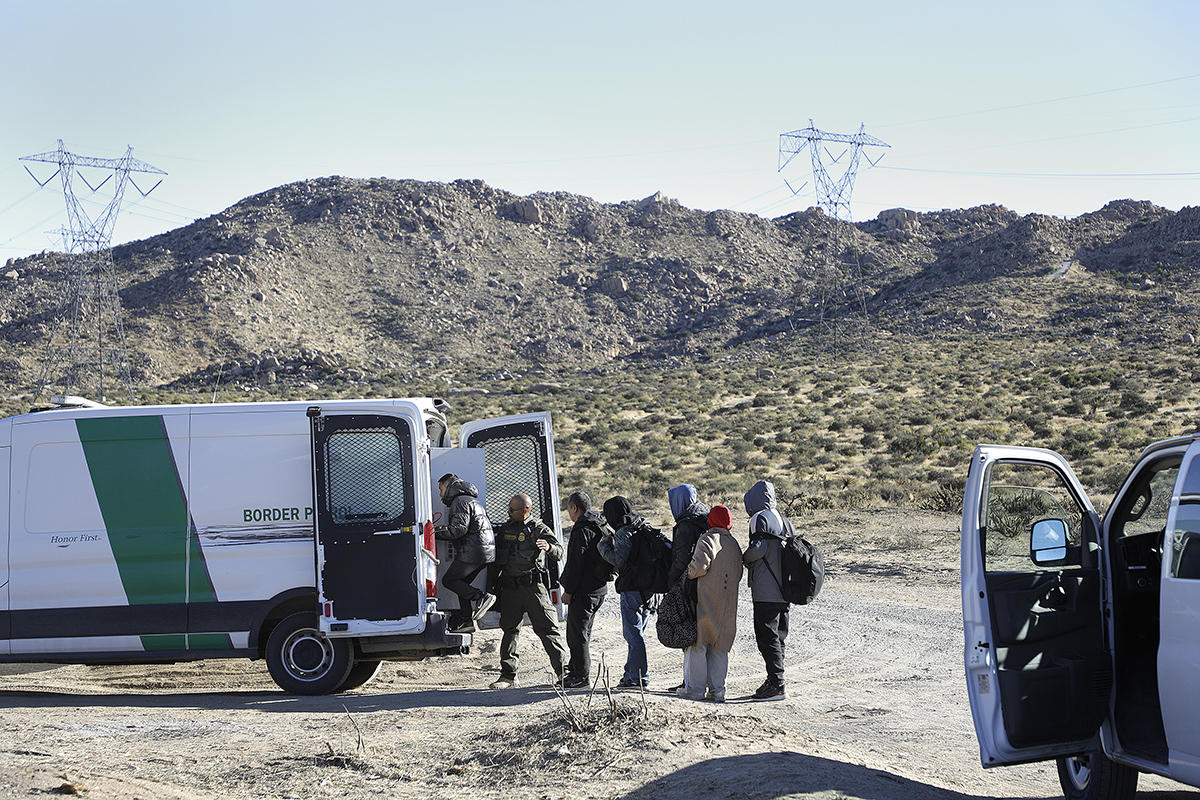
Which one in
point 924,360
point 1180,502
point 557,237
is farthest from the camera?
point 557,237

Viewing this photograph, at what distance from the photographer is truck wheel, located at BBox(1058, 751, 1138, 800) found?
18.6ft

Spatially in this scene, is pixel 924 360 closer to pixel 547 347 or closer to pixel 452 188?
pixel 547 347

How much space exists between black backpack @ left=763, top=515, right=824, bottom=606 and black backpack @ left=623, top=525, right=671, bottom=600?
856 mm

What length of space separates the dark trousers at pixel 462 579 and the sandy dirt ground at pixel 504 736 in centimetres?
86

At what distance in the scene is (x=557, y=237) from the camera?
309ft

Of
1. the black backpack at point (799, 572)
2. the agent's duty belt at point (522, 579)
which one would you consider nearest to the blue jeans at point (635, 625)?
the agent's duty belt at point (522, 579)

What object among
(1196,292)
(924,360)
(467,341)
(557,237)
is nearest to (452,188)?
(557,237)

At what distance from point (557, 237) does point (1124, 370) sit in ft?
192

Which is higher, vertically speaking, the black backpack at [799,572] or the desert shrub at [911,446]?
the desert shrub at [911,446]

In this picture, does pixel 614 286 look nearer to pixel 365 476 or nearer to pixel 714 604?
pixel 365 476


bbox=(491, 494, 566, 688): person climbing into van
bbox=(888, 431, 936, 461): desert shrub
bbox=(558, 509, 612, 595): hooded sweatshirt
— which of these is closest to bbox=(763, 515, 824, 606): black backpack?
bbox=(558, 509, 612, 595): hooded sweatshirt

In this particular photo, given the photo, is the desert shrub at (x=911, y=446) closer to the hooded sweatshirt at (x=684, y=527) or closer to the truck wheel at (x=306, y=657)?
the hooded sweatshirt at (x=684, y=527)

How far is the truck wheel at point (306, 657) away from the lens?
30.0 ft

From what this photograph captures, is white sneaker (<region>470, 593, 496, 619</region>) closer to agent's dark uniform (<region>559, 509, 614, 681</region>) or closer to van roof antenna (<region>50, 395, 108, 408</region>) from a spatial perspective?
agent's dark uniform (<region>559, 509, 614, 681</region>)
